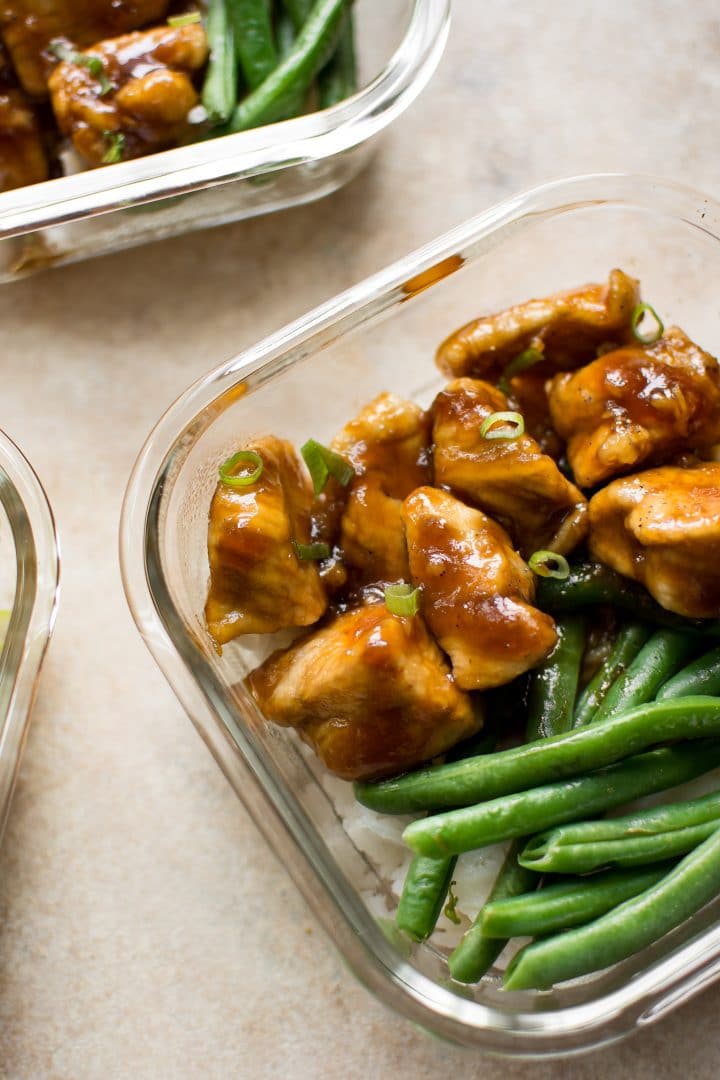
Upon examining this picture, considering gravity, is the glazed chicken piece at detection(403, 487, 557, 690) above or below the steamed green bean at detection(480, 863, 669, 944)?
above

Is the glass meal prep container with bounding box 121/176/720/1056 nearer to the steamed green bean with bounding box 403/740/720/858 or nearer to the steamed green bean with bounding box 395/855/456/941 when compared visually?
the steamed green bean with bounding box 395/855/456/941

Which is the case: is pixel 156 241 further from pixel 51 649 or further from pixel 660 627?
pixel 660 627

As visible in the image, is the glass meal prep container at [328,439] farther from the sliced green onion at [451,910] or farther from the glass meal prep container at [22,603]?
the glass meal prep container at [22,603]

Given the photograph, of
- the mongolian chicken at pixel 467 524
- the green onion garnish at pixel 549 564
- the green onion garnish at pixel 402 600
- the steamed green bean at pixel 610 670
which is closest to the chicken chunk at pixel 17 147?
the mongolian chicken at pixel 467 524

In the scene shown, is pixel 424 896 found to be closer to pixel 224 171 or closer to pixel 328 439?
pixel 328 439

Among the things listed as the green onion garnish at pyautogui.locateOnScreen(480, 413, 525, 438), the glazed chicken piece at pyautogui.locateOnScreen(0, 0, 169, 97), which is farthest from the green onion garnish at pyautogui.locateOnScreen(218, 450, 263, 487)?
the glazed chicken piece at pyautogui.locateOnScreen(0, 0, 169, 97)

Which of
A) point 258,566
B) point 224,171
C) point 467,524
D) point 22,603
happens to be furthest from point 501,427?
point 22,603
